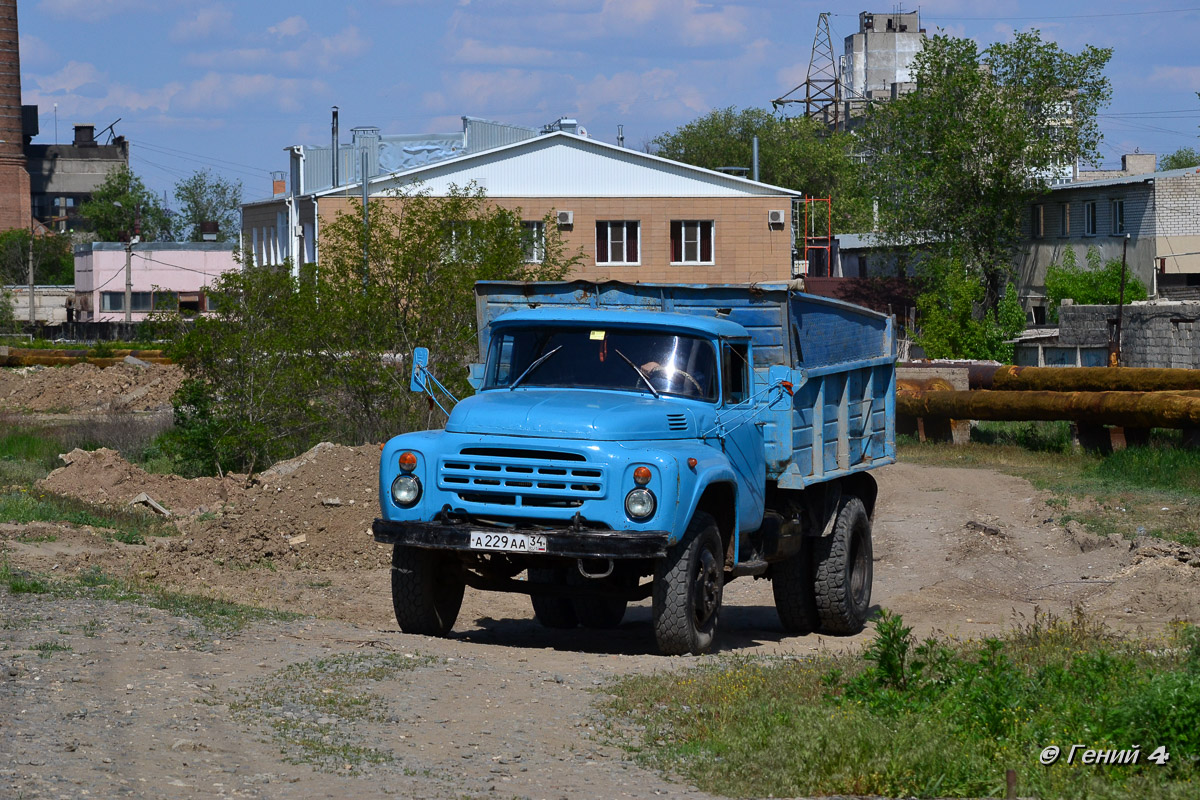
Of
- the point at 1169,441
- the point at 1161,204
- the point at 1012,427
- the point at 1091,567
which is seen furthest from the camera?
the point at 1161,204

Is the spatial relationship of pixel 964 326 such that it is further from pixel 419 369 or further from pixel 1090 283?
pixel 419 369

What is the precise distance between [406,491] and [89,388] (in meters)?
36.8

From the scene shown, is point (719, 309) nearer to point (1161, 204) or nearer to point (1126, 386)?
point (1126, 386)

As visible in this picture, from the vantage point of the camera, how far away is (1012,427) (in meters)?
26.6

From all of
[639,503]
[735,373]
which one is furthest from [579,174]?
[639,503]

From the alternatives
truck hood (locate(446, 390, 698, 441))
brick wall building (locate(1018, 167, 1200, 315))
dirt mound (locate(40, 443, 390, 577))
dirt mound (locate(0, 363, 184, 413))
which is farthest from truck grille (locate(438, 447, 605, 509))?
brick wall building (locate(1018, 167, 1200, 315))

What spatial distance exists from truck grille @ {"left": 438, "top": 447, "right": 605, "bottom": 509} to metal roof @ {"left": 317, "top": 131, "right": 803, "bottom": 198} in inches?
1470

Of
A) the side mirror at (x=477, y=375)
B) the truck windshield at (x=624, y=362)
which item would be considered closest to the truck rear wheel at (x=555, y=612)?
the side mirror at (x=477, y=375)

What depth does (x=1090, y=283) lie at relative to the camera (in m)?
45.0

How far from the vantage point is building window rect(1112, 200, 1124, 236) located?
45.3 metres

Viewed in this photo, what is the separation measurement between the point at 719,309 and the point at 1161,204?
3709 cm

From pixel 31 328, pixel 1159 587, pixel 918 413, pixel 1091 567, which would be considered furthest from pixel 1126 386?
pixel 31 328

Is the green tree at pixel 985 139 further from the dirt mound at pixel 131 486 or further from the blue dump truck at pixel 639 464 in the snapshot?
the blue dump truck at pixel 639 464

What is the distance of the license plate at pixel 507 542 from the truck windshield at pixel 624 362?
4.57ft
